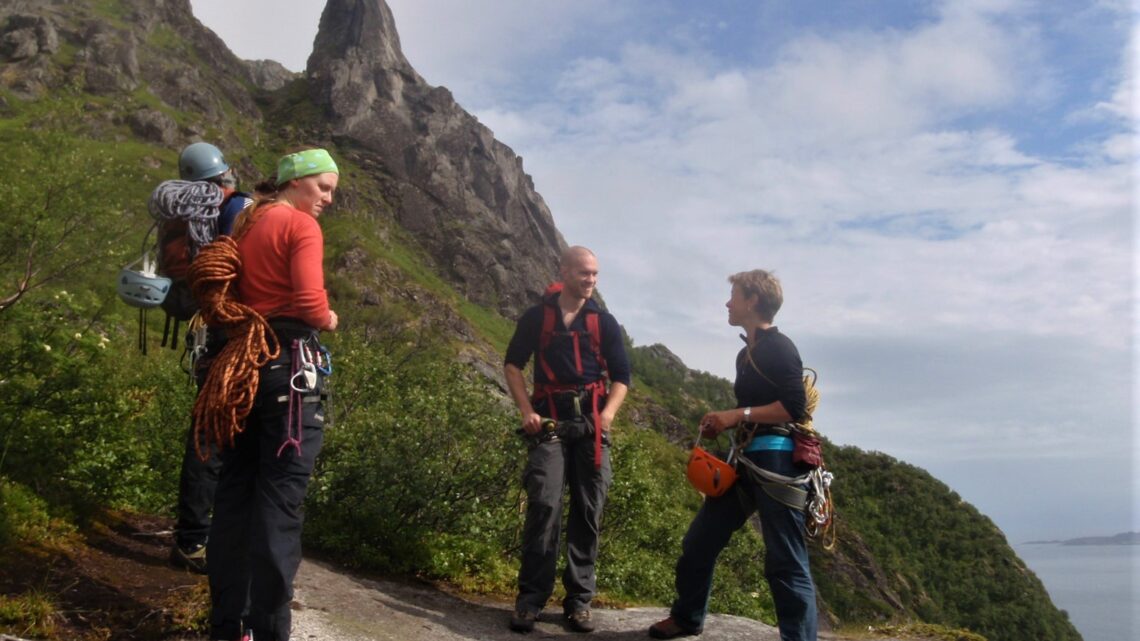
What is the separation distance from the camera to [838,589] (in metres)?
50.2

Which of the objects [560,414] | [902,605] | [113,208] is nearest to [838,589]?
[902,605]

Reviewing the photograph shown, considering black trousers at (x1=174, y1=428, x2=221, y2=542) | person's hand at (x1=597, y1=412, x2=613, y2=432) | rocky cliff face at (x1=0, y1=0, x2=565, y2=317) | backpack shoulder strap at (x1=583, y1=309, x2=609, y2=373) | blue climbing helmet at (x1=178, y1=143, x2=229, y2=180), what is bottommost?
black trousers at (x1=174, y1=428, x2=221, y2=542)

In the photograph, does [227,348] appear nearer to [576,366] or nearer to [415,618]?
[415,618]

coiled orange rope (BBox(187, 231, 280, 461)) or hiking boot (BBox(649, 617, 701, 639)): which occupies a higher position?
coiled orange rope (BBox(187, 231, 280, 461))

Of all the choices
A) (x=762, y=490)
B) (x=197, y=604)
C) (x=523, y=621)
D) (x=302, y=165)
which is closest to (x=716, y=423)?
(x=762, y=490)

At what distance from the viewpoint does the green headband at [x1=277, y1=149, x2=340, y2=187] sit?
170 inches

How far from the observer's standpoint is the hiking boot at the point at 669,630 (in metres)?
5.69

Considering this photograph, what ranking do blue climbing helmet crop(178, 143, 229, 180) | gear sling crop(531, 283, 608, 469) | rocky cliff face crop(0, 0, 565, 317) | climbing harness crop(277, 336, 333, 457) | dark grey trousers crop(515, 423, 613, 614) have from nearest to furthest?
1. climbing harness crop(277, 336, 333, 457)
2. blue climbing helmet crop(178, 143, 229, 180)
3. dark grey trousers crop(515, 423, 613, 614)
4. gear sling crop(531, 283, 608, 469)
5. rocky cliff face crop(0, 0, 565, 317)

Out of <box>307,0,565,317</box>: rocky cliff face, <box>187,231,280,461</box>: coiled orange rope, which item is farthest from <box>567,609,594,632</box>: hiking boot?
<box>307,0,565,317</box>: rocky cliff face

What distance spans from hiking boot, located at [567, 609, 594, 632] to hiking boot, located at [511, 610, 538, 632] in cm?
29

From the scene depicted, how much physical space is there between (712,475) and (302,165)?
306 cm

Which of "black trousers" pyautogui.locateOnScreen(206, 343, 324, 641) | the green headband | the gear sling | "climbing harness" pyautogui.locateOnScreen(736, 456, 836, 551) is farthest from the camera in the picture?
the gear sling

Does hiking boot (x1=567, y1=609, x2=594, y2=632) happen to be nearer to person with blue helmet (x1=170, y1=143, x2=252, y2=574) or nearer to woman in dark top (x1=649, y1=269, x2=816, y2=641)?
woman in dark top (x1=649, y1=269, x2=816, y2=641)

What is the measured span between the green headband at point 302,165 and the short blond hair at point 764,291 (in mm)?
2700
